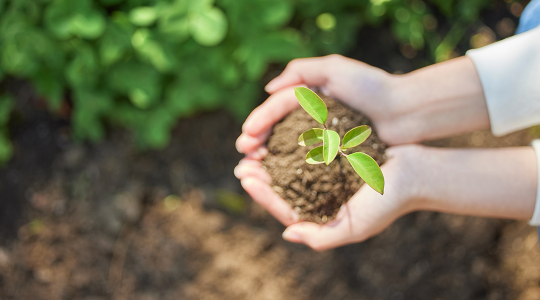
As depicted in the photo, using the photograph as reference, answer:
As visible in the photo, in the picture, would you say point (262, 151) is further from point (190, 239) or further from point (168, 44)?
point (190, 239)

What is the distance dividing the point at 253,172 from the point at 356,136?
0.50 m

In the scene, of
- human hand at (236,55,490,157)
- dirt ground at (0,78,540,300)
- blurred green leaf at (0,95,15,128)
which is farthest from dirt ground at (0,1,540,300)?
human hand at (236,55,490,157)

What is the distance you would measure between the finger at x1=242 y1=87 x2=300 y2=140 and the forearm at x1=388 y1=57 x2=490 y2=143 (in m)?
0.44

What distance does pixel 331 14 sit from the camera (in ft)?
6.72

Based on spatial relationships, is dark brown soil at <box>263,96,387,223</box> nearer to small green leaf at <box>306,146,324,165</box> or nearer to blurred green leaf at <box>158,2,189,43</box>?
small green leaf at <box>306,146,324,165</box>

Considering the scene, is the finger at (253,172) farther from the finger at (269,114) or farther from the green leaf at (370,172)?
the green leaf at (370,172)

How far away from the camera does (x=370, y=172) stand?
36.9 inches

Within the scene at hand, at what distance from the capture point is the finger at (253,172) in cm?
137

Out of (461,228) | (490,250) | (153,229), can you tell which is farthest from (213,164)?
(490,250)

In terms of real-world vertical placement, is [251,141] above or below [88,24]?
below

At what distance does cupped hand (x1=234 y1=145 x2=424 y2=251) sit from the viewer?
127 centimetres

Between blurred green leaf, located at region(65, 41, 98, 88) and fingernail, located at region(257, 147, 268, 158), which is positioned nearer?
fingernail, located at region(257, 147, 268, 158)

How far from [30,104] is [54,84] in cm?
70

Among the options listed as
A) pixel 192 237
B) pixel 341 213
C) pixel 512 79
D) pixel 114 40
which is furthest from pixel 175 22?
pixel 512 79
